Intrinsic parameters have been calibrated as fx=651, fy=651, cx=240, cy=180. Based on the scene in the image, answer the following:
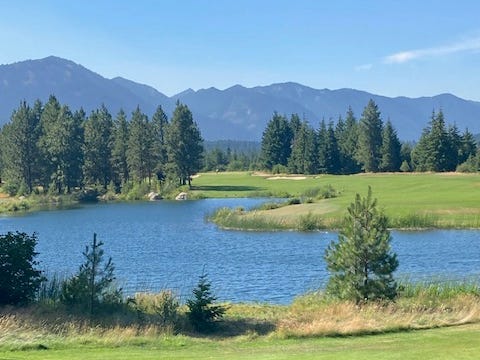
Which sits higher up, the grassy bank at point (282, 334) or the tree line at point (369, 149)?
the tree line at point (369, 149)

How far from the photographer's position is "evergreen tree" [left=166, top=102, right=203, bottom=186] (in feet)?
355

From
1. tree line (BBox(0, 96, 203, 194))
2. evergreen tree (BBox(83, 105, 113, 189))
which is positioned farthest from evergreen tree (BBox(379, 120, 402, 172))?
evergreen tree (BBox(83, 105, 113, 189))

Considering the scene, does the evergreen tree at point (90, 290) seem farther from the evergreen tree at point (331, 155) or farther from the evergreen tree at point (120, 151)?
the evergreen tree at point (331, 155)

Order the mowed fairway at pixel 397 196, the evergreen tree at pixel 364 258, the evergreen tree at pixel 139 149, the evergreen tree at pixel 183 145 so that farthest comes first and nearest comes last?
1. the evergreen tree at pixel 183 145
2. the evergreen tree at pixel 139 149
3. the mowed fairway at pixel 397 196
4. the evergreen tree at pixel 364 258

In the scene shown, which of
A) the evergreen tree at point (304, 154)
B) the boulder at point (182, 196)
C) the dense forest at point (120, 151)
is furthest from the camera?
the evergreen tree at point (304, 154)

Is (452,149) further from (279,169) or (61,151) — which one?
(61,151)

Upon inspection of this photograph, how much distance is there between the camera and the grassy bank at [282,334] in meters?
14.3

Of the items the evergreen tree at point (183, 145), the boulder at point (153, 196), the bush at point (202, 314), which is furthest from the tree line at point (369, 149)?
the bush at point (202, 314)

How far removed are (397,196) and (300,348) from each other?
2205 inches

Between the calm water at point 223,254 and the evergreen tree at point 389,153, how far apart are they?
59.8 m

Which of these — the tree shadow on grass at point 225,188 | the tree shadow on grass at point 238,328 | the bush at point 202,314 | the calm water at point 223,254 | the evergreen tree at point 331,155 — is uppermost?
the evergreen tree at point 331,155

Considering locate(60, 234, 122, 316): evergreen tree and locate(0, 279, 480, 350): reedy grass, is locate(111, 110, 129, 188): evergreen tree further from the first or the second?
locate(0, 279, 480, 350): reedy grass

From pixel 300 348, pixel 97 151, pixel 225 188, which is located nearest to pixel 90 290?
pixel 300 348

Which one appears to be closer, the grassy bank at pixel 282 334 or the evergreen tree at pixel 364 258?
the grassy bank at pixel 282 334
